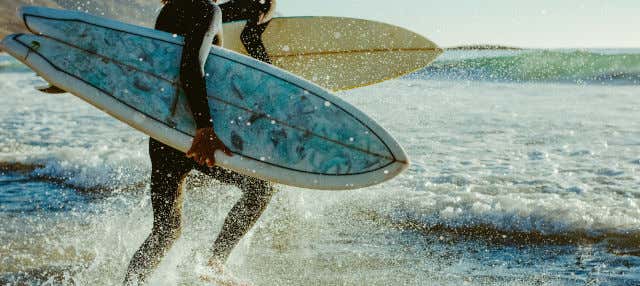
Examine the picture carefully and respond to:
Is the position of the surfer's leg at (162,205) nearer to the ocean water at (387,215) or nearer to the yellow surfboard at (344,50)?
the ocean water at (387,215)

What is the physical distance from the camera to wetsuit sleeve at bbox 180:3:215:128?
2.56m

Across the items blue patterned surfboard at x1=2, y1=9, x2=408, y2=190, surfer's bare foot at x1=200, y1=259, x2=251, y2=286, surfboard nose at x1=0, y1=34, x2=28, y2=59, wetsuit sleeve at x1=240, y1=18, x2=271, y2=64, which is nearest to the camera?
blue patterned surfboard at x1=2, y1=9, x2=408, y2=190

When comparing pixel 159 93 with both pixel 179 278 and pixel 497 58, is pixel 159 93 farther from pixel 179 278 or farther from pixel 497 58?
pixel 497 58

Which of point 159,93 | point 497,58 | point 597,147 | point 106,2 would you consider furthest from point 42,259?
point 106,2

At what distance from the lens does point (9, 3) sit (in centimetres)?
12188

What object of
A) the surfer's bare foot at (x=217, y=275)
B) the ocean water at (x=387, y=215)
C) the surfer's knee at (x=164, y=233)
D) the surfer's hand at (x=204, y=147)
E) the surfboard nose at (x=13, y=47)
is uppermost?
the surfboard nose at (x=13, y=47)

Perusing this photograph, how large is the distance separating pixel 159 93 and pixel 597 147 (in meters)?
6.11

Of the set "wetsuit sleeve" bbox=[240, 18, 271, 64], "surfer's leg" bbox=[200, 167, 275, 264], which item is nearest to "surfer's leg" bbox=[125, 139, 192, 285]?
"surfer's leg" bbox=[200, 167, 275, 264]

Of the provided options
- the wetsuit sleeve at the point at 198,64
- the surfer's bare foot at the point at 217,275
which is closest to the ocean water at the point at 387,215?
the surfer's bare foot at the point at 217,275

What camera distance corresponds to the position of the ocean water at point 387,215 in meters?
3.66

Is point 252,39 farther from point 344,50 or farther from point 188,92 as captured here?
point 344,50

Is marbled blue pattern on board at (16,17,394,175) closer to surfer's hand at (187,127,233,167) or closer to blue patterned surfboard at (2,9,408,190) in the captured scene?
blue patterned surfboard at (2,9,408,190)

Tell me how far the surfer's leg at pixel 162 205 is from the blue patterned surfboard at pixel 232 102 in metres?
0.11

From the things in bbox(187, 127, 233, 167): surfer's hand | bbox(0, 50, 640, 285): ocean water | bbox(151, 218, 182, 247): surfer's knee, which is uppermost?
bbox(187, 127, 233, 167): surfer's hand
